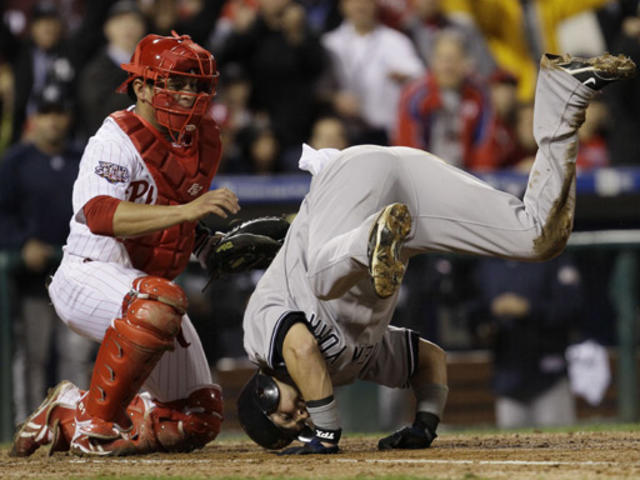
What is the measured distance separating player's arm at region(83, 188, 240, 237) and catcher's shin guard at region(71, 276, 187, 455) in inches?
10.8

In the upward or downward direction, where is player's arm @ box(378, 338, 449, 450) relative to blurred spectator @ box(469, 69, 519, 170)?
downward

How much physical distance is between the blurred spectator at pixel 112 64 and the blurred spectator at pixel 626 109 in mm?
3620

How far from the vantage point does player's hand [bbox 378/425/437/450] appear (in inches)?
193

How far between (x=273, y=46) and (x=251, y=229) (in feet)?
14.0

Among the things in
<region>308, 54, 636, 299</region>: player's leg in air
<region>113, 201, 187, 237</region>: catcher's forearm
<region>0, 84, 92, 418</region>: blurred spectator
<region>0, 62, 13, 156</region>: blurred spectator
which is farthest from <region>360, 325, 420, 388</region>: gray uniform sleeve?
<region>0, 62, 13, 156</region>: blurred spectator

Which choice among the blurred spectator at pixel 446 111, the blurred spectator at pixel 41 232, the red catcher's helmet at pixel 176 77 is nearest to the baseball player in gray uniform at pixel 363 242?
the red catcher's helmet at pixel 176 77

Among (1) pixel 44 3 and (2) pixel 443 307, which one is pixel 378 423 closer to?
(2) pixel 443 307

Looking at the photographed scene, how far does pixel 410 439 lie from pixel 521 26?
6.04 metres

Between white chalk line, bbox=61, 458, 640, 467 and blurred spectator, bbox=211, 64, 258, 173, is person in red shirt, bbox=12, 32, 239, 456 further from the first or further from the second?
blurred spectator, bbox=211, 64, 258, 173

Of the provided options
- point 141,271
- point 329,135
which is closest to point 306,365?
point 141,271

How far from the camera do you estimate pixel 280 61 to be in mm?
9430

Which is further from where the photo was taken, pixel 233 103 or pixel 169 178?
pixel 233 103

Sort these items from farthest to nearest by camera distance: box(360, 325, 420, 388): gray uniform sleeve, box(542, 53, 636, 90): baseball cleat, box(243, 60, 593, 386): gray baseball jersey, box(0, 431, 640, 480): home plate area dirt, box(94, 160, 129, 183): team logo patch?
box(360, 325, 420, 388): gray uniform sleeve, box(94, 160, 129, 183): team logo patch, box(243, 60, 593, 386): gray baseball jersey, box(542, 53, 636, 90): baseball cleat, box(0, 431, 640, 480): home plate area dirt

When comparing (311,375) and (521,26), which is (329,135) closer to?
(521,26)
